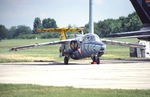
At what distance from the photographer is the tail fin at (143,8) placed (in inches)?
1559

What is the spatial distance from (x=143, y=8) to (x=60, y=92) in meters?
26.1

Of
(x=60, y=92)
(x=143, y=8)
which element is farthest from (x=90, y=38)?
(x=60, y=92)

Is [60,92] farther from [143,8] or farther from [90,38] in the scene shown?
[143,8]

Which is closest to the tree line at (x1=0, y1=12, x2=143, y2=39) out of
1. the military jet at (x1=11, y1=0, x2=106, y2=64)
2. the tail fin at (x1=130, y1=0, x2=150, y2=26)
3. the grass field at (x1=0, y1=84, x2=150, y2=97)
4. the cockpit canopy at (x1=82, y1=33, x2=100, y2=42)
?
the tail fin at (x1=130, y1=0, x2=150, y2=26)

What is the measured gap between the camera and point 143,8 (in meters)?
39.8

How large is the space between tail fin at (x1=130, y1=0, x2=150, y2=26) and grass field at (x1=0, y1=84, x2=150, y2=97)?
24.7m

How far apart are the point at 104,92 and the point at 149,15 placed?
25.8m

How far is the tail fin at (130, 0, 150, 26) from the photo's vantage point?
39.6 meters

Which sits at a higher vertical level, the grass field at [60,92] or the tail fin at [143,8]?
the tail fin at [143,8]

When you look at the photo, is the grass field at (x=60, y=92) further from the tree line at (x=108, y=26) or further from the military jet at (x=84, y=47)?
the tree line at (x=108, y=26)

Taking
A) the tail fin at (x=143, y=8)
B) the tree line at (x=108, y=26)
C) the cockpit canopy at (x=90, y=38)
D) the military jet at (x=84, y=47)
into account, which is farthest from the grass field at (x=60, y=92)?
the tree line at (x=108, y=26)

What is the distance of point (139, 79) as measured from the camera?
19391mm

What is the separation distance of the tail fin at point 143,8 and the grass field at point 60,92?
81.2 feet

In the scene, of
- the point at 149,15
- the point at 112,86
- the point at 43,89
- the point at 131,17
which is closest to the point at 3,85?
the point at 43,89
